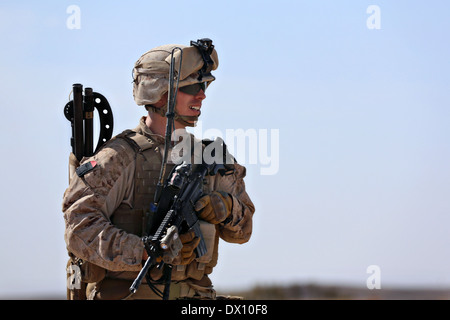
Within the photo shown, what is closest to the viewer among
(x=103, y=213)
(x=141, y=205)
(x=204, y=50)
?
(x=103, y=213)

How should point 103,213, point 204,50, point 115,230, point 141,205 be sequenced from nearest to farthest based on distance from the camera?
point 115,230
point 103,213
point 141,205
point 204,50

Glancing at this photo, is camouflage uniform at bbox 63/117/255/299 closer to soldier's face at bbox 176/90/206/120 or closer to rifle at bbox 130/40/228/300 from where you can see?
rifle at bbox 130/40/228/300

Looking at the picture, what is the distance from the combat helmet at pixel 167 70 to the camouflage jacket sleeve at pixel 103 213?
578 mm

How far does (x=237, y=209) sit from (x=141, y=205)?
36.0 inches

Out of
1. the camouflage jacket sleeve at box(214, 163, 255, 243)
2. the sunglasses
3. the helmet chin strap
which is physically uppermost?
the sunglasses

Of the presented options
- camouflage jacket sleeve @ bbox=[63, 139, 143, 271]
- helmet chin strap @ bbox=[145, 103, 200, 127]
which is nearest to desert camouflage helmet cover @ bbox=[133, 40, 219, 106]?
helmet chin strap @ bbox=[145, 103, 200, 127]

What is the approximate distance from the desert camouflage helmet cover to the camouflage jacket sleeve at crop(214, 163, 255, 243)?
0.99 metres

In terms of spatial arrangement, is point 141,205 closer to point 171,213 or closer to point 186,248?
→ point 171,213

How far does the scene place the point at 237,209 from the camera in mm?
8781

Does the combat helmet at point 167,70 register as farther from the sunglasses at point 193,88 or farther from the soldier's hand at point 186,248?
the soldier's hand at point 186,248

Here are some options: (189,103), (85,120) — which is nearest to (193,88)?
(189,103)

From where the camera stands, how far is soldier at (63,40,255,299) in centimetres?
822
